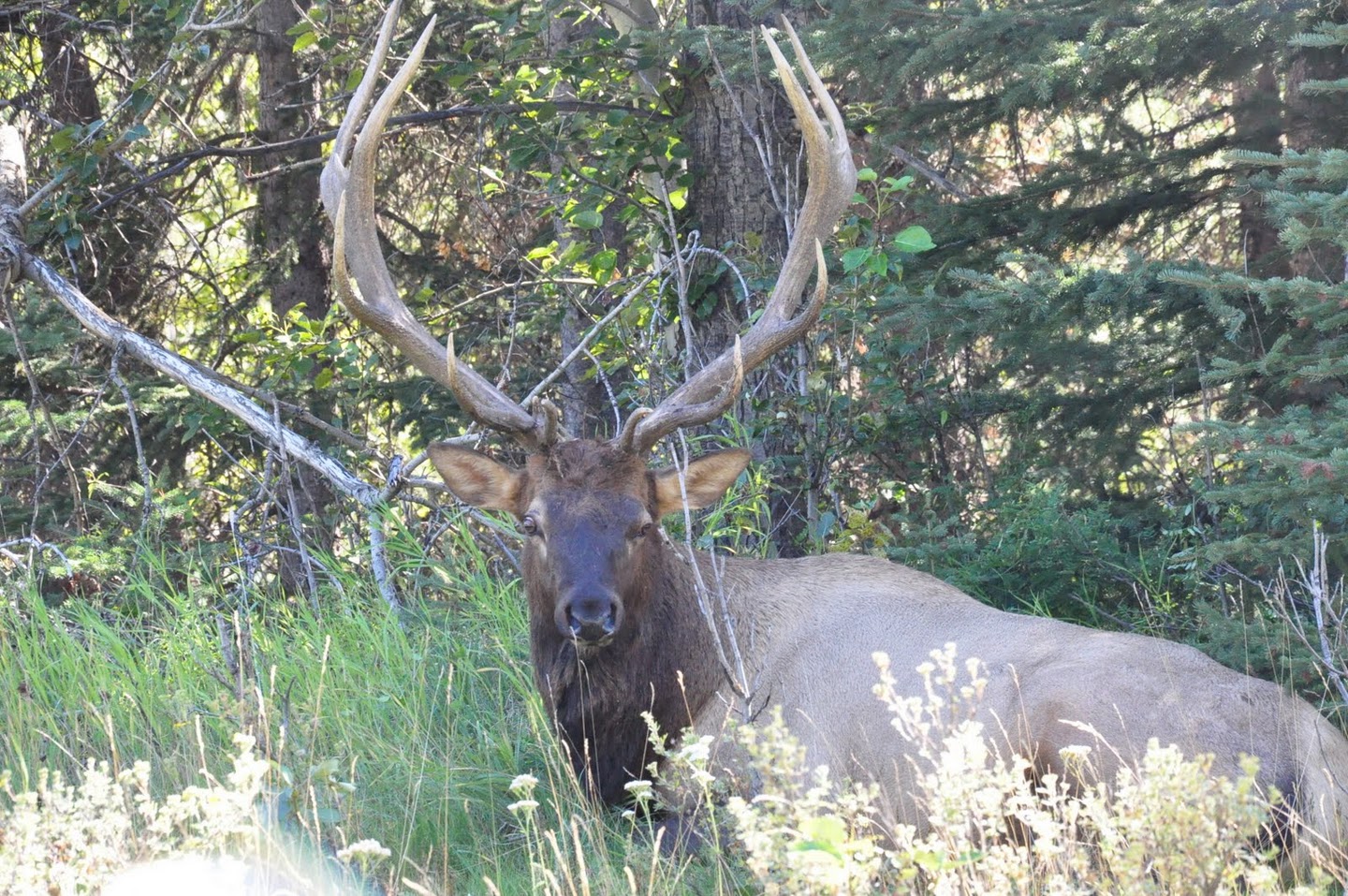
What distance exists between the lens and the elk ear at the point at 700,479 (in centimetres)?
538

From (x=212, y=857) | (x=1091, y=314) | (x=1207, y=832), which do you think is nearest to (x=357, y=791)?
(x=212, y=857)

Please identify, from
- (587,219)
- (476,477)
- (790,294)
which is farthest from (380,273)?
(587,219)

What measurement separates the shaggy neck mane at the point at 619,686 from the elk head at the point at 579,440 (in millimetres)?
73

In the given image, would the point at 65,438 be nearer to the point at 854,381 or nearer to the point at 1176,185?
the point at 854,381

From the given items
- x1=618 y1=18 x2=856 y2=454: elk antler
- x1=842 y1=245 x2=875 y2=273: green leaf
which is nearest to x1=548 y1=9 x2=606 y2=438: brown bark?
x1=842 y1=245 x2=875 y2=273: green leaf

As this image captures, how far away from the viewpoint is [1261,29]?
584 centimetres

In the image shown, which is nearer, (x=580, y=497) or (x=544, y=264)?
(x=580, y=497)

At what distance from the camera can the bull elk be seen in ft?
14.6

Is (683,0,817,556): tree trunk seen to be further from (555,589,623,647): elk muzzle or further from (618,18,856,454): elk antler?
(555,589,623,647): elk muzzle

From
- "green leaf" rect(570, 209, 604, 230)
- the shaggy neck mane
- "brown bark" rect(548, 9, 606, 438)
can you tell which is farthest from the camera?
"brown bark" rect(548, 9, 606, 438)

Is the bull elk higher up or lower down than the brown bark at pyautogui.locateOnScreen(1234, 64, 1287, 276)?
lower down

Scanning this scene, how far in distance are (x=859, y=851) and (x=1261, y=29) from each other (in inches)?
175

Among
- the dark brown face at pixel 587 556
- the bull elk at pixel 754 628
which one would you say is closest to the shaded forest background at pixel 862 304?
the bull elk at pixel 754 628

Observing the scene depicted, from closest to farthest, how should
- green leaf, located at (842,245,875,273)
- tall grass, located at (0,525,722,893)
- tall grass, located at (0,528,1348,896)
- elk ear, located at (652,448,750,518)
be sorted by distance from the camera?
tall grass, located at (0,528,1348,896), tall grass, located at (0,525,722,893), elk ear, located at (652,448,750,518), green leaf, located at (842,245,875,273)
